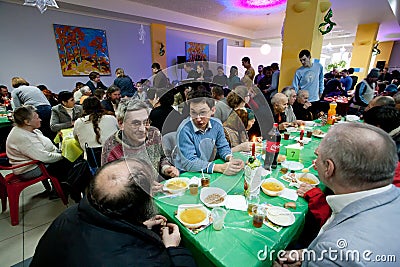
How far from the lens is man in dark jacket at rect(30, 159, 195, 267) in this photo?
63 centimetres

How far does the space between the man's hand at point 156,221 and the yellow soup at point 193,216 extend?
10cm

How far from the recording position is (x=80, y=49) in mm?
5422

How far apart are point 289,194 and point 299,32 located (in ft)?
12.3

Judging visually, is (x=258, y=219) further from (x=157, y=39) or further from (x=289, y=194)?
(x=157, y=39)

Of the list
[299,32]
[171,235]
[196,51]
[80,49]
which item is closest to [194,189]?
[171,235]

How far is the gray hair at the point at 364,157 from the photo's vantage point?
0.72 meters

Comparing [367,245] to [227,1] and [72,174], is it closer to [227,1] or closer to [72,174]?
[72,174]

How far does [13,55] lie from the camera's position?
4.64 m

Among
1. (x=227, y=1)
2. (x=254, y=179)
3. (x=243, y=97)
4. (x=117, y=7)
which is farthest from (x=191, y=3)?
(x=254, y=179)

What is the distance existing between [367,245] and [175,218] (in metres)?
0.77

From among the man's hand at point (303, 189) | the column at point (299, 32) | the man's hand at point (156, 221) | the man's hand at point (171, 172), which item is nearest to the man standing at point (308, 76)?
the column at point (299, 32)

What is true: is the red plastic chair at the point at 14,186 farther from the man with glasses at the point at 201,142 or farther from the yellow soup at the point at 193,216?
the yellow soup at the point at 193,216

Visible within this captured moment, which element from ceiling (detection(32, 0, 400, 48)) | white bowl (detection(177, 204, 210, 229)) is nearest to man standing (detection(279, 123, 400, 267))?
white bowl (detection(177, 204, 210, 229))

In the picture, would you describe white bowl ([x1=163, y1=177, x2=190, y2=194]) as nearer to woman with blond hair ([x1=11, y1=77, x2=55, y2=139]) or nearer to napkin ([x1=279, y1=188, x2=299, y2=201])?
napkin ([x1=279, y1=188, x2=299, y2=201])
